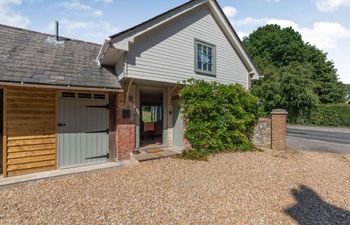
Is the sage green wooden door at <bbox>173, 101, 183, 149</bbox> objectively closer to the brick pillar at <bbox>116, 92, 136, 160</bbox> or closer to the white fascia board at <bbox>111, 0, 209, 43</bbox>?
the brick pillar at <bbox>116, 92, 136, 160</bbox>

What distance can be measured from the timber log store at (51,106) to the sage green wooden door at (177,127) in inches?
120

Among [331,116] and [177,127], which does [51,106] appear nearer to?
[177,127]

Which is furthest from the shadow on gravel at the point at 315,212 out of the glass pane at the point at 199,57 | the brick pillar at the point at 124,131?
the glass pane at the point at 199,57

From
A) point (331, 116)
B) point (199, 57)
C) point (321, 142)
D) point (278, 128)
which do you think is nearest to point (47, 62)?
point (199, 57)

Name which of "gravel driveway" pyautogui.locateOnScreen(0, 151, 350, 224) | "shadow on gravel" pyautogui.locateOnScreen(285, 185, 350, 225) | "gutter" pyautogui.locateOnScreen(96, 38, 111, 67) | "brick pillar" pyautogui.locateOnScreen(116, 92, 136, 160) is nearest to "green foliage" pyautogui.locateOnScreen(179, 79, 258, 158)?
"gravel driveway" pyautogui.locateOnScreen(0, 151, 350, 224)

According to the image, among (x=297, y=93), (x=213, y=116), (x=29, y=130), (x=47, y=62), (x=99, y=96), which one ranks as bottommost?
(x=29, y=130)

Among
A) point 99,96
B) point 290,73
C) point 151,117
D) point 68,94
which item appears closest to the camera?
point 68,94

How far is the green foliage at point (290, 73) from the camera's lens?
1057 inches

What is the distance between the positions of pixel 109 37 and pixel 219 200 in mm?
5746

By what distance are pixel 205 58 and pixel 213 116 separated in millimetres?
2904

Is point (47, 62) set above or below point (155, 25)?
below

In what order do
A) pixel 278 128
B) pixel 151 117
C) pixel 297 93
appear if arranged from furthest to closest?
pixel 297 93 < pixel 151 117 < pixel 278 128

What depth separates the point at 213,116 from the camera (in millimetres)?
8859

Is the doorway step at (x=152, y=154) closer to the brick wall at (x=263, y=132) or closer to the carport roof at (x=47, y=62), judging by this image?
the carport roof at (x=47, y=62)
